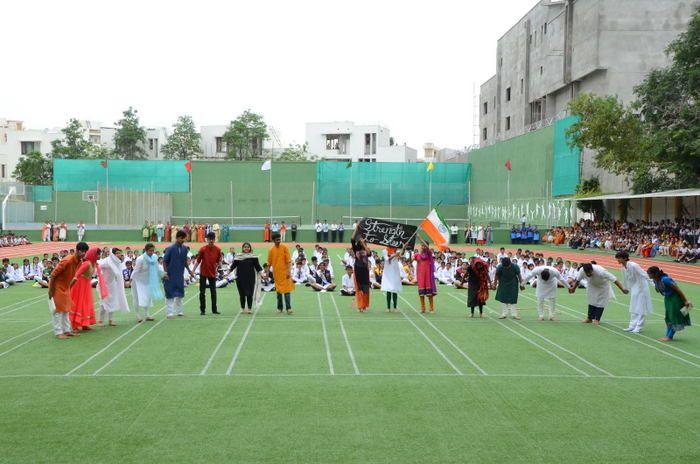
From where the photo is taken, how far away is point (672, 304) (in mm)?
12211

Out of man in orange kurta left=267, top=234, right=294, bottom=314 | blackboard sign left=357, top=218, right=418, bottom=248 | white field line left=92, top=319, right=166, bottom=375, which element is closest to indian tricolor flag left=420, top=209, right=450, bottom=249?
blackboard sign left=357, top=218, right=418, bottom=248

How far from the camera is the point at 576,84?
4794 cm

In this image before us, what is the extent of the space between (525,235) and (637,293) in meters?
30.9

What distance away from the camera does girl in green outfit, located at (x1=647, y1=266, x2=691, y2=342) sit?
1212 centimetres

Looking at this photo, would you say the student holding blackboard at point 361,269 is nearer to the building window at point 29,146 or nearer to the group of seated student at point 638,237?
the group of seated student at point 638,237

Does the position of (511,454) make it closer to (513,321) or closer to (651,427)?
(651,427)

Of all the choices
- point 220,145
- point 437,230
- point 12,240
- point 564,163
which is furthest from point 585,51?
point 220,145

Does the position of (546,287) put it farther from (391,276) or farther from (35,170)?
(35,170)

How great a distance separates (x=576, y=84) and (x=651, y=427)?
4394 cm

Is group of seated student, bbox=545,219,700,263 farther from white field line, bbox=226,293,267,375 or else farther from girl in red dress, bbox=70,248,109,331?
girl in red dress, bbox=70,248,109,331

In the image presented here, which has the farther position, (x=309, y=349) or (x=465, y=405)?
(x=309, y=349)

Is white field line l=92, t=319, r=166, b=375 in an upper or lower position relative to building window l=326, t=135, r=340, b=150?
lower

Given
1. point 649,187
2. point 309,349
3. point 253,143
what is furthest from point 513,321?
point 253,143

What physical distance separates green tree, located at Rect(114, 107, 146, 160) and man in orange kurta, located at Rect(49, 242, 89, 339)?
191 ft
